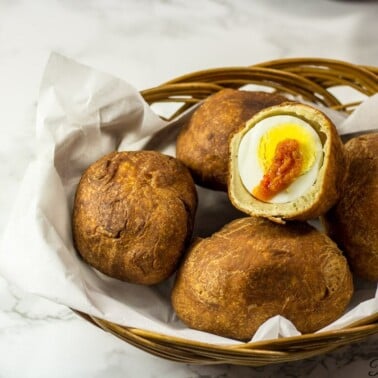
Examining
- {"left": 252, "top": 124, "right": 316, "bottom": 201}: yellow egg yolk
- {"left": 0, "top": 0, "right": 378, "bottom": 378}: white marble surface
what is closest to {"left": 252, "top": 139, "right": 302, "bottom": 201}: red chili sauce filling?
{"left": 252, "top": 124, "right": 316, "bottom": 201}: yellow egg yolk

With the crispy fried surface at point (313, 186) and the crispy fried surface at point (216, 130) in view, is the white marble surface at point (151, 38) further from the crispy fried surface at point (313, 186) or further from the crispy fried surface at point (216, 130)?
the crispy fried surface at point (313, 186)

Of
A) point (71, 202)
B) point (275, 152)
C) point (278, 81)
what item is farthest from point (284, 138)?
point (71, 202)

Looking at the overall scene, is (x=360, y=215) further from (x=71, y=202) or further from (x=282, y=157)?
(x=71, y=202)

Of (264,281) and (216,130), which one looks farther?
(216,130)

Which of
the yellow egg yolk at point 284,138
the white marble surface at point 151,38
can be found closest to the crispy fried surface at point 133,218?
the yellow egg yolk at point 284,138

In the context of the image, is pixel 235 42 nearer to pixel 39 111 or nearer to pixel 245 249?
pixel 39 111
